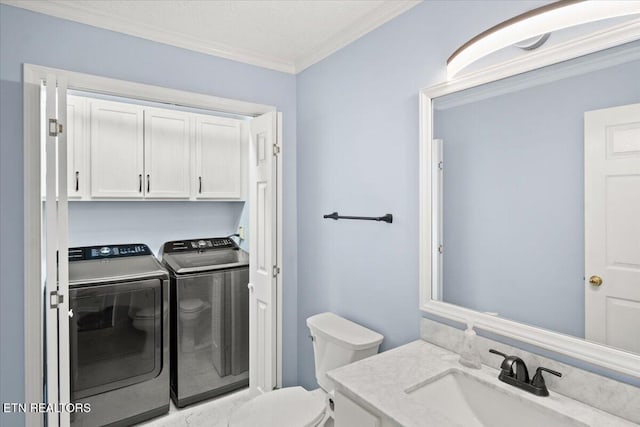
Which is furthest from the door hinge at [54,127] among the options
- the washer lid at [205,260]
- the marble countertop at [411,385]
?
the marble countertop at [411,385]

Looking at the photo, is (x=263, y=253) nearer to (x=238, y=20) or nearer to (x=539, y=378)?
(x=238, y=20)

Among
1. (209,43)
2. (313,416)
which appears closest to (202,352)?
(313,416)

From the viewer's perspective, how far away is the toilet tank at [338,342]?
66.0 inches

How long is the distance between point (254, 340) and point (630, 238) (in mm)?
2162

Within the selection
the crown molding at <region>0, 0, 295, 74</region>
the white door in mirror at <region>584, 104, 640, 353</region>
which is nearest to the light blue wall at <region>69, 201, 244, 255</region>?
the crown molding at <region>0, 0, 295, 74</region>

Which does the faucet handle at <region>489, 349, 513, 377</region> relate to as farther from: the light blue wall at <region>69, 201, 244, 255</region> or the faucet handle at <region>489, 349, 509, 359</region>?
the light blue wall at <region>69, 201, 244, 255</region>

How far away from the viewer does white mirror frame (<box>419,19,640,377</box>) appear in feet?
3.24

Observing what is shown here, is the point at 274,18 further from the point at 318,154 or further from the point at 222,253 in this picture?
the point at 222,253

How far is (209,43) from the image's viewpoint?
7.02ft

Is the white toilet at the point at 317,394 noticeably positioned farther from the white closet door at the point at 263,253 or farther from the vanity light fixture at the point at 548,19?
the vanity light fixture at the point at 548,19

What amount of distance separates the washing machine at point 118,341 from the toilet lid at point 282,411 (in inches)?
44.6

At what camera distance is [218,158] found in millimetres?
3043

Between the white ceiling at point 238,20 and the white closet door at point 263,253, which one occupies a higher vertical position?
the white ceiling at point 238,20

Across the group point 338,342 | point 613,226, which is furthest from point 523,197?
point 338,342
